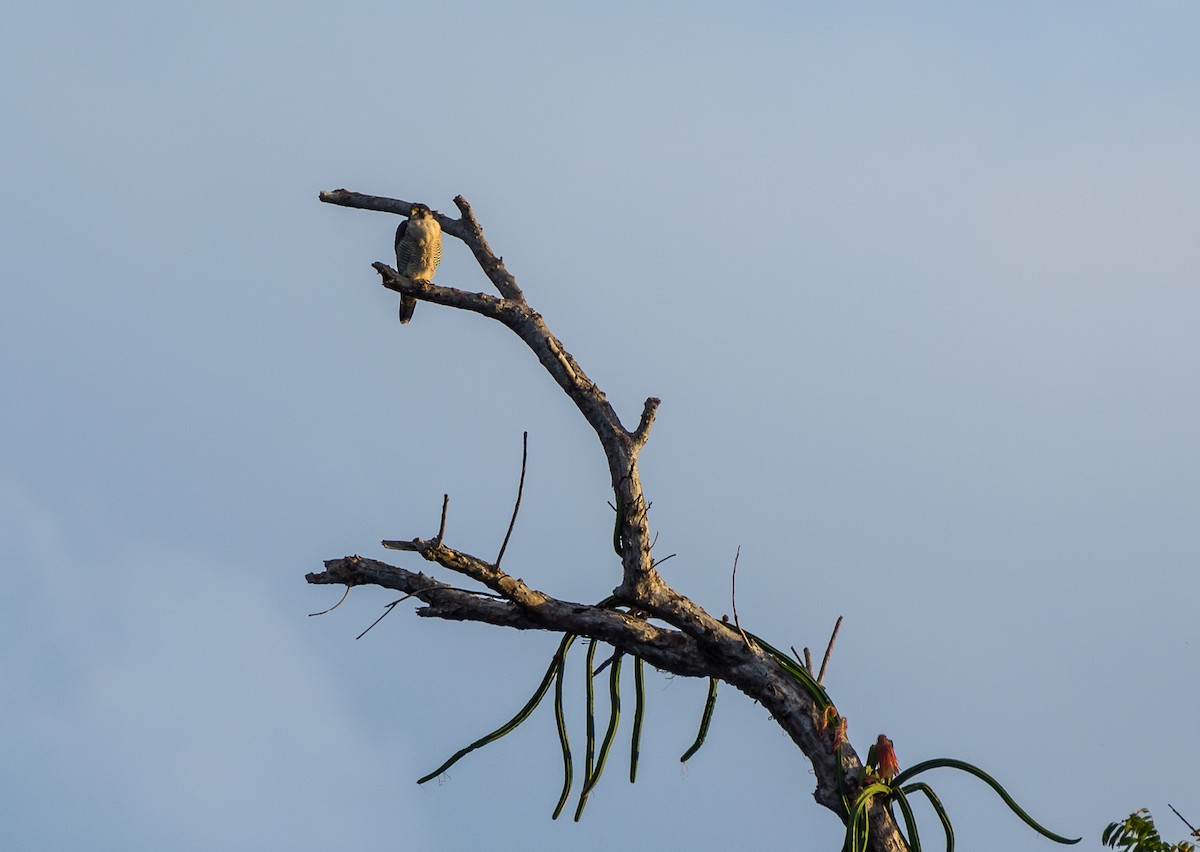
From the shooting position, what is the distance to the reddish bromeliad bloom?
641 centimetres

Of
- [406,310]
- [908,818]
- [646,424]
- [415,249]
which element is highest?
[415,249]

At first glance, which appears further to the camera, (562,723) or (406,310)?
(406,310)

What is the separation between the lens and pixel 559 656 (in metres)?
6.96

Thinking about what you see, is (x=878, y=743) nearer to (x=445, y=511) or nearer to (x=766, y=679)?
(x=766, y=679)

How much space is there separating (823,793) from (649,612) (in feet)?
3.80

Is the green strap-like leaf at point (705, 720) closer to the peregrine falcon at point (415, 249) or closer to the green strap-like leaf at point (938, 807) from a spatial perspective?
the green strap-like leaf at point (938, 807)

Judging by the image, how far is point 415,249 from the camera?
13141mm

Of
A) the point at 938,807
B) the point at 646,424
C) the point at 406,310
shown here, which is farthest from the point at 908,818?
the point at 406,310

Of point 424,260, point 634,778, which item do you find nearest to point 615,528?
point 634,778

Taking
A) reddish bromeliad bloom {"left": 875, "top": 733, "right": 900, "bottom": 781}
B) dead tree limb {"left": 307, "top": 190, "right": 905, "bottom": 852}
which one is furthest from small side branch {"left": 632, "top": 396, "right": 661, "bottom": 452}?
reddish bromeliad bloom {"left": 875, "top": 733, "right": 900, "bottom": 781}

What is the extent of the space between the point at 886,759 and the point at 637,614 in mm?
1331

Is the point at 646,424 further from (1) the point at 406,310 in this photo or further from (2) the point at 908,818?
(1) the point at 406,310

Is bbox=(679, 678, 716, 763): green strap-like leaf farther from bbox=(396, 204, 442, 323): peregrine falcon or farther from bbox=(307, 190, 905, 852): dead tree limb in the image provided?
bbox=(396, 204, 442, 323): peregrine falcon

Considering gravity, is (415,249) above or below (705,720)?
above
